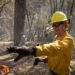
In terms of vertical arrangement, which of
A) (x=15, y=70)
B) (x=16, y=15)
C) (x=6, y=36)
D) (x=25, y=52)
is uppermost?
(x=25, y=52)

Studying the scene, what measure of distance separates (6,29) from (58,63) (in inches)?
2366

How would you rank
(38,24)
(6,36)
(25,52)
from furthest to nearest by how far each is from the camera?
(6,36), (38,24), (25,52)

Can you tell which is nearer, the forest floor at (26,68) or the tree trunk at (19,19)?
the forest floor at (26,68)

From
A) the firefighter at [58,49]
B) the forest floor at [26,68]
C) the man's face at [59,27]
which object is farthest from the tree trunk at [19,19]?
the man's face at [59,27]

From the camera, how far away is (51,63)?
4.54 m

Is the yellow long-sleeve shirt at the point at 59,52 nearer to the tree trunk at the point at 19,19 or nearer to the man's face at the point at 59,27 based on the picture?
the man's face at the point at 59,27

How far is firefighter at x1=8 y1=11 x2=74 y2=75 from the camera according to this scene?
3.66 meters

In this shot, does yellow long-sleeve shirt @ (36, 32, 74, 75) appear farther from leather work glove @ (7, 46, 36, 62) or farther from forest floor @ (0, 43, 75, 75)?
forest floor @ (0, 43, 75, 75)

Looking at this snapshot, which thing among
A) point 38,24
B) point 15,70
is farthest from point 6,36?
point 15,70

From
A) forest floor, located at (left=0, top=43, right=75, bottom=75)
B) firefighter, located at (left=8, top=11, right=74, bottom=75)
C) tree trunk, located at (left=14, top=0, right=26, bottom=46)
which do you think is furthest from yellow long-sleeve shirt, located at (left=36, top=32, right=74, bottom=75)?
tree trunk, located at (left=14, top=0, right=26, bottom=46)

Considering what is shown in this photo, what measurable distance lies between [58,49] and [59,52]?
0.51 ft

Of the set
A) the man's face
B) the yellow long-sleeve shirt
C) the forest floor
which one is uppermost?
the man's face

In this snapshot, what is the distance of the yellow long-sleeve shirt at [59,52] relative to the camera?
12.2 ft

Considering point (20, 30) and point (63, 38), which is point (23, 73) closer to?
point (63, 38)
